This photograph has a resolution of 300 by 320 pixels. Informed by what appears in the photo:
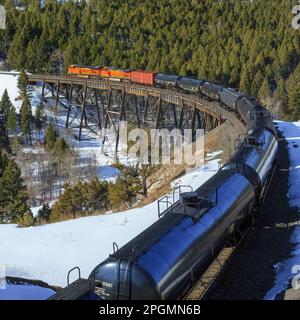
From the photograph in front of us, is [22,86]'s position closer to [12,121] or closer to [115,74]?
[12,121]

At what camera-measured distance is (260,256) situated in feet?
42.9

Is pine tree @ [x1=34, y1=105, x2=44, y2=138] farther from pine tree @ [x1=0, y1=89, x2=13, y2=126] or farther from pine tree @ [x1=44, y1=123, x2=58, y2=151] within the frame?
pine tree @ [x1=44, y1=123, x2=58, y2=151]

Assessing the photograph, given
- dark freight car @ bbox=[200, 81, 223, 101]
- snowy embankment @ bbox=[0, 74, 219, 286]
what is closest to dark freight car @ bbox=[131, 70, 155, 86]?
dark freight car @ bbox=[200, 81, 223, 101]

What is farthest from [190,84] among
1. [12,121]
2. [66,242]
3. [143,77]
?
[66,242]

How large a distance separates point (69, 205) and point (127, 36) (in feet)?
214

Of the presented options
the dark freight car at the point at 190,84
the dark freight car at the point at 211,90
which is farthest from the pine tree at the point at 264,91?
Result: the dark freight car at the point at 211,90

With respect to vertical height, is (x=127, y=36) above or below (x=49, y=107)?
Result: above

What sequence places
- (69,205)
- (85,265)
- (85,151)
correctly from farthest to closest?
1. (85,151)
2. (69,205)
3. (85,265)

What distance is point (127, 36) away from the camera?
86625 millimetres

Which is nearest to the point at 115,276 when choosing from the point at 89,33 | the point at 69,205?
the point at 69,205

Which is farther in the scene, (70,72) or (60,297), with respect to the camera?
(70,72)

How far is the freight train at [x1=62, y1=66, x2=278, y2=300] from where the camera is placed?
8617 mm

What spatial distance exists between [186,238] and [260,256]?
4171 mm
